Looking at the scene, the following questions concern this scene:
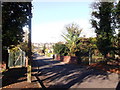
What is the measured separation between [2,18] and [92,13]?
16.5 metres

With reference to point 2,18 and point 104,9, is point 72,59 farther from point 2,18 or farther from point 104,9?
point 2,18

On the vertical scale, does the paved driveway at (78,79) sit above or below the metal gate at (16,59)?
below

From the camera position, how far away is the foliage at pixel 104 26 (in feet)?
74.3

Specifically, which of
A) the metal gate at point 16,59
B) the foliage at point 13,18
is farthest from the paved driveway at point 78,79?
the metal gate at point 16,59

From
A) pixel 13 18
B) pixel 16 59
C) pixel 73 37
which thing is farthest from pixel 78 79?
pixel 73 37

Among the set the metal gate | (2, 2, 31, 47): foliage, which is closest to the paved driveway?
(2, 2, 31, 47): foliage

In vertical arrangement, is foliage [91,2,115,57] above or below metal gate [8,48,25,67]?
above

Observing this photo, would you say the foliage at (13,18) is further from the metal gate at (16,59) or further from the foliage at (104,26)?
the foliage at (104,26)

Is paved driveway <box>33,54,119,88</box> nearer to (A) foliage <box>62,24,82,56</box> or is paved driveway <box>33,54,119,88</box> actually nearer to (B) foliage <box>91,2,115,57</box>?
(B) foliage <box>91,2,115,57</box>

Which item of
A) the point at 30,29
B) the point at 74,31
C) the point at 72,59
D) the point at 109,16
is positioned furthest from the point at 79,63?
the point at 30,29

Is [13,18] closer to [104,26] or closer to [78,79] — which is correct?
[78,79]

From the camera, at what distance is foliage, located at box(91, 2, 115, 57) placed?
74.3 feet

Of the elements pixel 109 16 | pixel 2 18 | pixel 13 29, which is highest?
pixel 109 16

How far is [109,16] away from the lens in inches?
914
